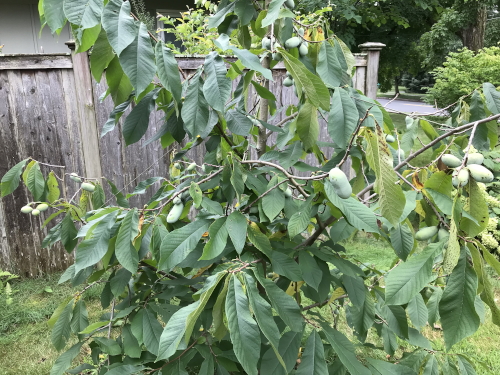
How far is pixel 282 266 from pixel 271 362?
282 mm

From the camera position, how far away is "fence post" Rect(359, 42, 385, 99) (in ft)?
12.5

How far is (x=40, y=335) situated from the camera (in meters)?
2.79

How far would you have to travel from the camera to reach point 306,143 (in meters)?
1.10

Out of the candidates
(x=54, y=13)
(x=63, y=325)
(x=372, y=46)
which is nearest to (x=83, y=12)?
(x=54, y=13)

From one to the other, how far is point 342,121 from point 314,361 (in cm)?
65

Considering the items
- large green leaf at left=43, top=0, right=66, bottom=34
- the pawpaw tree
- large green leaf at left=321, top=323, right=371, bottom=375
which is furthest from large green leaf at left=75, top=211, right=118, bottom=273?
large green leaf at left=321, top=323, right=371, bottom=375

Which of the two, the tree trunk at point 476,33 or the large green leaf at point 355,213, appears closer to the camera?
the large green leaf at point 355,213

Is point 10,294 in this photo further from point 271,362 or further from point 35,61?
point 271,362

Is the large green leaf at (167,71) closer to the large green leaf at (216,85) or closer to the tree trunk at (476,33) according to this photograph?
the large green leaf at (216,85)

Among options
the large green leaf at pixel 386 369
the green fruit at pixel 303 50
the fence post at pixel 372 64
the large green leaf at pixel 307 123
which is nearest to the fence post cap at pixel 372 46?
the fence post at pixel 372 64

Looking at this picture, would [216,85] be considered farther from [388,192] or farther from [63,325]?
[63,325]

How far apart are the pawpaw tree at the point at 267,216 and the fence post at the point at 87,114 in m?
1.85

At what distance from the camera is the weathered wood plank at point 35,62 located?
3018 millimetres

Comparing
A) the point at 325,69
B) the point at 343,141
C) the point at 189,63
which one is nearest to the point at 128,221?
the point at 343,141
